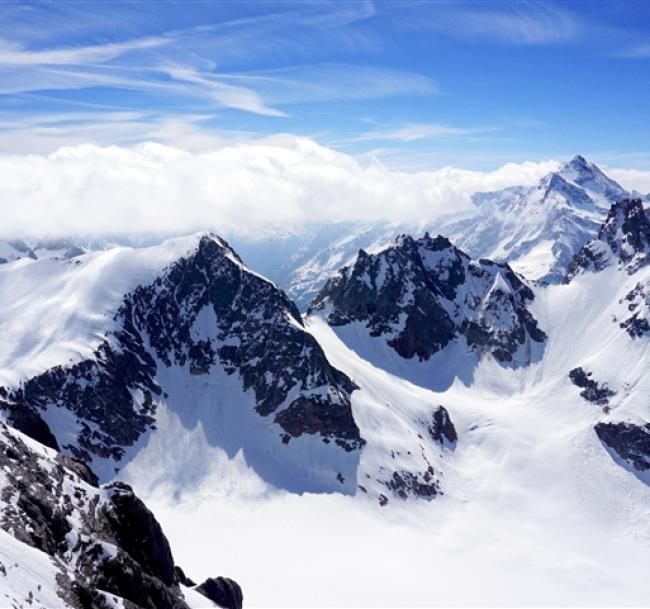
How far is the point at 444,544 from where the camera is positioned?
184 metres

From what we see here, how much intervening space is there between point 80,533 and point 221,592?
32.8 m

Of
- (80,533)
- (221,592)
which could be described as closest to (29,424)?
(221,592)

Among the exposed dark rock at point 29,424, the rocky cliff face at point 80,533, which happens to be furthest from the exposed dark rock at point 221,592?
the exposed dark rock at point 29,424

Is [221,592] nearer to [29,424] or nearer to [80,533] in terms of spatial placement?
[80,533]

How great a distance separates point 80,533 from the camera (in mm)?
67062

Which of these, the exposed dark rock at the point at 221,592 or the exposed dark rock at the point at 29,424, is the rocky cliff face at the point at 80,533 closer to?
the exposed dark rock at the point at 221,592

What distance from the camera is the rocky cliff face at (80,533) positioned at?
190ft

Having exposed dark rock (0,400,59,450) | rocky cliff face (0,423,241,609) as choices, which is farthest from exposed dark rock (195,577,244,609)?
exposed dark rock (0,400,59,450)

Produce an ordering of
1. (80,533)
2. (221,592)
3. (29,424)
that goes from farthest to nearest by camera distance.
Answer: (29,424)
(221,592)
(80,533)

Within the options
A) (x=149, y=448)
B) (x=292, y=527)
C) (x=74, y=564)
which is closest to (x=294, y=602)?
(x=292, y=527)

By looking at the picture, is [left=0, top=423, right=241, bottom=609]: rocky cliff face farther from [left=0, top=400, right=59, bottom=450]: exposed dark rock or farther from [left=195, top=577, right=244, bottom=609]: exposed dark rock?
[left=0, top=400, right=59, bottom=450]: exposed dark rock

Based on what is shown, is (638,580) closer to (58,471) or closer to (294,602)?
(294,602)

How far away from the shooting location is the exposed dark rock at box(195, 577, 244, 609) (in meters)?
92.1

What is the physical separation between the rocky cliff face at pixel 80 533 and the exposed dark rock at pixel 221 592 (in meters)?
7.13
